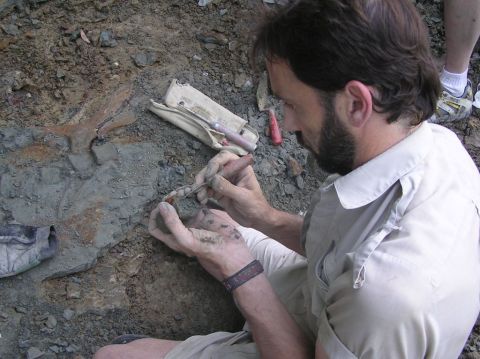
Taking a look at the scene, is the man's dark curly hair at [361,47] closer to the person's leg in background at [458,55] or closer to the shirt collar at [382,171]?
the shirt collar at [382,171]

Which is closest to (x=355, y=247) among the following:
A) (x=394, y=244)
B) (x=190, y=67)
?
(x=394, y=244)

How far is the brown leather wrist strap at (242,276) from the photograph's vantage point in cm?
221

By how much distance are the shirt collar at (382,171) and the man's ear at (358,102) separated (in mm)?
141

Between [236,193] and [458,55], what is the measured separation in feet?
6.78

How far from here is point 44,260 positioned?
2.32 metres

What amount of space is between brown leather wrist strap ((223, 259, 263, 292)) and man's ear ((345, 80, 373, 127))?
87 cm

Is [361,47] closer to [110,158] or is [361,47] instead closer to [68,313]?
[110,158]

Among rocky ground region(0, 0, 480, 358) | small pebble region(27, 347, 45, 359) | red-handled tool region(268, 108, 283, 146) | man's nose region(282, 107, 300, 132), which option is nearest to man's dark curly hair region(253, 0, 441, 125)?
man's nose region(282, 107, 300, 132)

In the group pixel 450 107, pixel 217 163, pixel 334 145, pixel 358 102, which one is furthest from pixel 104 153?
pixel 450 107

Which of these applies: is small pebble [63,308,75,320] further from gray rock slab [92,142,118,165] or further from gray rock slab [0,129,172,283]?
gray rock slab [92,142,118,165]

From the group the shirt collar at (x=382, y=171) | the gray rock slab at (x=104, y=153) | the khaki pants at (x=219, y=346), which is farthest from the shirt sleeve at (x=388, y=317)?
the gray rock slab at (x=104, y=153)

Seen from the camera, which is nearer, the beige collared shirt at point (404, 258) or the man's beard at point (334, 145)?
the beige collared shirt at point (404, 258)

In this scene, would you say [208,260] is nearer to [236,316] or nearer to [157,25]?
[236,316]

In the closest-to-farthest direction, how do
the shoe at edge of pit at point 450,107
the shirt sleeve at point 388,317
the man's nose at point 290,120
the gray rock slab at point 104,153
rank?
the shirt sleeve at point 388,317, the man's nose at point 290,120, the gray rock slab at point 104,153, the shoe at edge of pit at point 450,107
